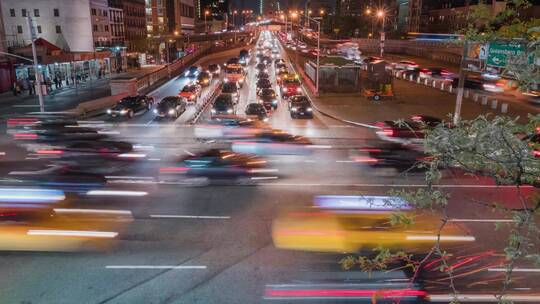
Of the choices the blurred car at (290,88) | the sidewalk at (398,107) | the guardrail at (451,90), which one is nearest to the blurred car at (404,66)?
the guardrail at (451,90)

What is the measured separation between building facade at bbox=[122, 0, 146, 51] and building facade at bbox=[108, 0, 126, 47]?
7.56 ft

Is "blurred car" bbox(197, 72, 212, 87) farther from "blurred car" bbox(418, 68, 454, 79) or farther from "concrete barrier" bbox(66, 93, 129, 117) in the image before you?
"blurred car" bbox(418, 68, 454, 79)

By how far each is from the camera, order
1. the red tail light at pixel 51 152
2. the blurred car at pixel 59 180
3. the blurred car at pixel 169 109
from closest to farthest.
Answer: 1. the blurred car at pixel 59 180
2. the red tail light at pixel 51 152
3. the blurred car at pixel 169 109

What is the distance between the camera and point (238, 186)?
1664 centimetres

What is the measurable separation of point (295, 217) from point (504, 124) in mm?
9646

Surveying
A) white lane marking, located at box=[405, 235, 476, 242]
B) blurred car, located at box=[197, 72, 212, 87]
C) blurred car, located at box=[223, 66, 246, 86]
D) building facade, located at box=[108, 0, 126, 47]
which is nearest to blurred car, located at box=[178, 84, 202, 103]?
blurred car, located at box=[197, 72, 212, 87]

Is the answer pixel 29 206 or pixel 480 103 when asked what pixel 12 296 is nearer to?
pixel 29 206

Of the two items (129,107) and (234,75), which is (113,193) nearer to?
(129,107)

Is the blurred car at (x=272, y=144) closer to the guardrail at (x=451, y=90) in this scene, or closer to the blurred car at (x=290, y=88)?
the blurred car at (x=290, y=88)

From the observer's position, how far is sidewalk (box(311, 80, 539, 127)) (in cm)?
3122

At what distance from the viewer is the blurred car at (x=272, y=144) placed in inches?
806

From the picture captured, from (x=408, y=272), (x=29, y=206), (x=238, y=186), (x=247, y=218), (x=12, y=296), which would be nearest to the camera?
(x=12, y=296)

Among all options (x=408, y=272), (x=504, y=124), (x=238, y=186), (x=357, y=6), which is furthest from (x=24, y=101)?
(x=357, y=6)

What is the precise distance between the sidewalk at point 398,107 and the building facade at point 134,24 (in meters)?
53.8
